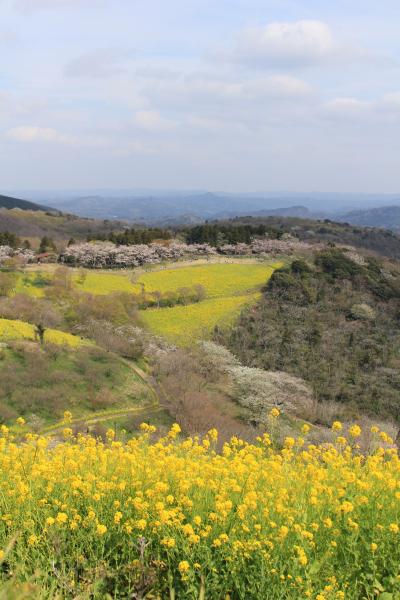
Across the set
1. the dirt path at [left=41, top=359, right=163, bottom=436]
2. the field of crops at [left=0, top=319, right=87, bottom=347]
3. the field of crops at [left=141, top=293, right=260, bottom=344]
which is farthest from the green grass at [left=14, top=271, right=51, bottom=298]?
the dirt path at [left=41, top=359, right=163, bottom=436]

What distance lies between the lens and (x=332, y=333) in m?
43.4

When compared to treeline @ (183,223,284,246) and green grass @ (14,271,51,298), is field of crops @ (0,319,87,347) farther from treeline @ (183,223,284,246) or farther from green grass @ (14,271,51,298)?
treeline @ (183,223,284,246)

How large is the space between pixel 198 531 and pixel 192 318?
40.2 m

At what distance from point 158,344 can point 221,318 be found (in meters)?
8.11

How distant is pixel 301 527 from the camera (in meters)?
4.22

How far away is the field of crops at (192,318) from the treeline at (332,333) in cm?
140

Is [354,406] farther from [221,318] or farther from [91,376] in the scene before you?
[91,376]

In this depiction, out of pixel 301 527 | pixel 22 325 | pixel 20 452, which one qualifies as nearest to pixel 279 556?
pixel 301 527

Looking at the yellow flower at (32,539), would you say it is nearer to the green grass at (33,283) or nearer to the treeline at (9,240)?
the green grass at (33,283)

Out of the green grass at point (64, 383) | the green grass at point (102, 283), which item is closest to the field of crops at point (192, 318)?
the green grass at point (102, 283)

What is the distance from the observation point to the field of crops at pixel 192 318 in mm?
41938

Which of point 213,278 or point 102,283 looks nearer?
point 102,283

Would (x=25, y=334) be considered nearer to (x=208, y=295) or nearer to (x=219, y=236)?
(x=208, y=295)

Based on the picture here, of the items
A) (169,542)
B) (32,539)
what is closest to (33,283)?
(32,539)
